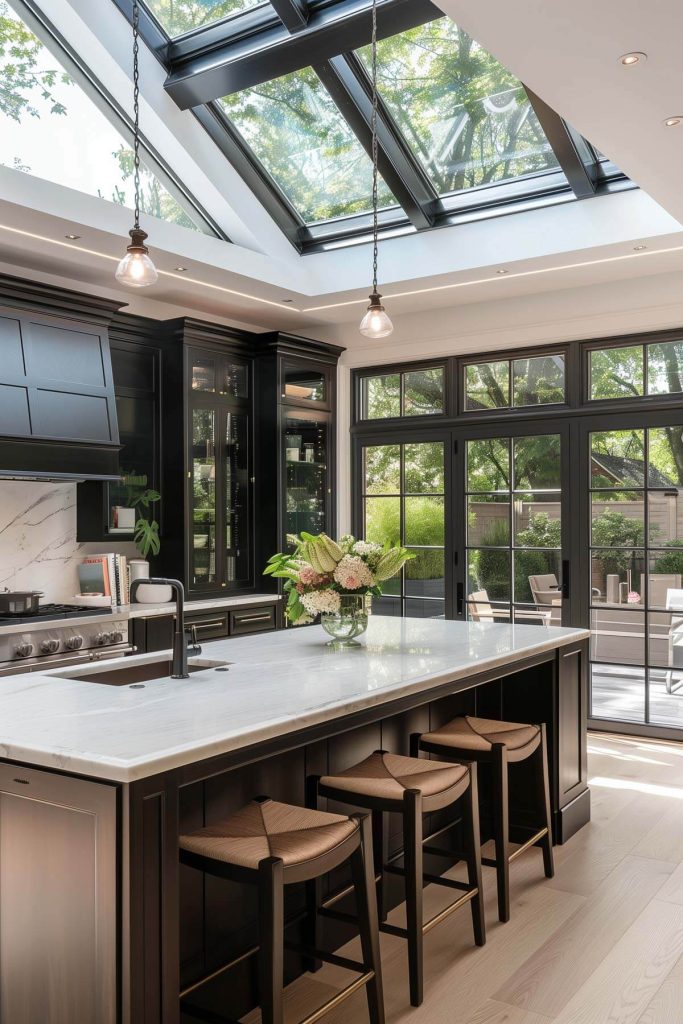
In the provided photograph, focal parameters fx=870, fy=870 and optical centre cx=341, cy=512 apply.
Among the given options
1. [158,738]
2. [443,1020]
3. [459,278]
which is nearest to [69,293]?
[459,278]

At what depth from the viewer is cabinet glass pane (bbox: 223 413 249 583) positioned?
599 centimetres

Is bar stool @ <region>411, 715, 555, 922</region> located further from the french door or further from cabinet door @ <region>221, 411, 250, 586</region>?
cabinet door @ <region>221, 411, 250, 586</region>

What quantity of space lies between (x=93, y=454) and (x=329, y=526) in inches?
86.6

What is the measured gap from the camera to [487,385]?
20.3 feet

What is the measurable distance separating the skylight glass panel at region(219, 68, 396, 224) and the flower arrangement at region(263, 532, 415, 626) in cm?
287

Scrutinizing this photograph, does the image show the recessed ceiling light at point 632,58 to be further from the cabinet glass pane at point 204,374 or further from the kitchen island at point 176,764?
the cabinet glass pane at point 204,374

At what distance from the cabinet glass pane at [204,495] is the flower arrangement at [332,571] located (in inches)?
94.6

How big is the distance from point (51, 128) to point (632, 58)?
123 inches

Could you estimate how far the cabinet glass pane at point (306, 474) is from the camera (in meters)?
6.26

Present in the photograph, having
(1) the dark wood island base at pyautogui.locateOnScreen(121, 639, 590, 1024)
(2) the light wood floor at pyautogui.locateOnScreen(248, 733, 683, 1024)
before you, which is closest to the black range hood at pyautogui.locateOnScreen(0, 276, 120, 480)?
(1) the dark wood island base at pyautogui.locateOnScreen(121, 639, 590, 1024)

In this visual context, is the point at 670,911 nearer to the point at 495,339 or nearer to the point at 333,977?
the point at 333,977

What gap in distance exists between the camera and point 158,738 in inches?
78.2

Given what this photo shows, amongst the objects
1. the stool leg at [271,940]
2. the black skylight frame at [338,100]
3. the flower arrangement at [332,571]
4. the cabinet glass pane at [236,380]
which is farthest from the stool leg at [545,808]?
the cabinet glass pane at [236,380]

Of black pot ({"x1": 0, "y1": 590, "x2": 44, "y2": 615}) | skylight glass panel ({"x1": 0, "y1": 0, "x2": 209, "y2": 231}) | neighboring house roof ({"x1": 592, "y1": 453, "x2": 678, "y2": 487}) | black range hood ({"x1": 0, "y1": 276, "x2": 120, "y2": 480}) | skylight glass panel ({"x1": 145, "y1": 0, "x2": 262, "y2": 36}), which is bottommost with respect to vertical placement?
black pot ({"x1": 0, "y1": 590, "x2": 44, "y2": 615})
